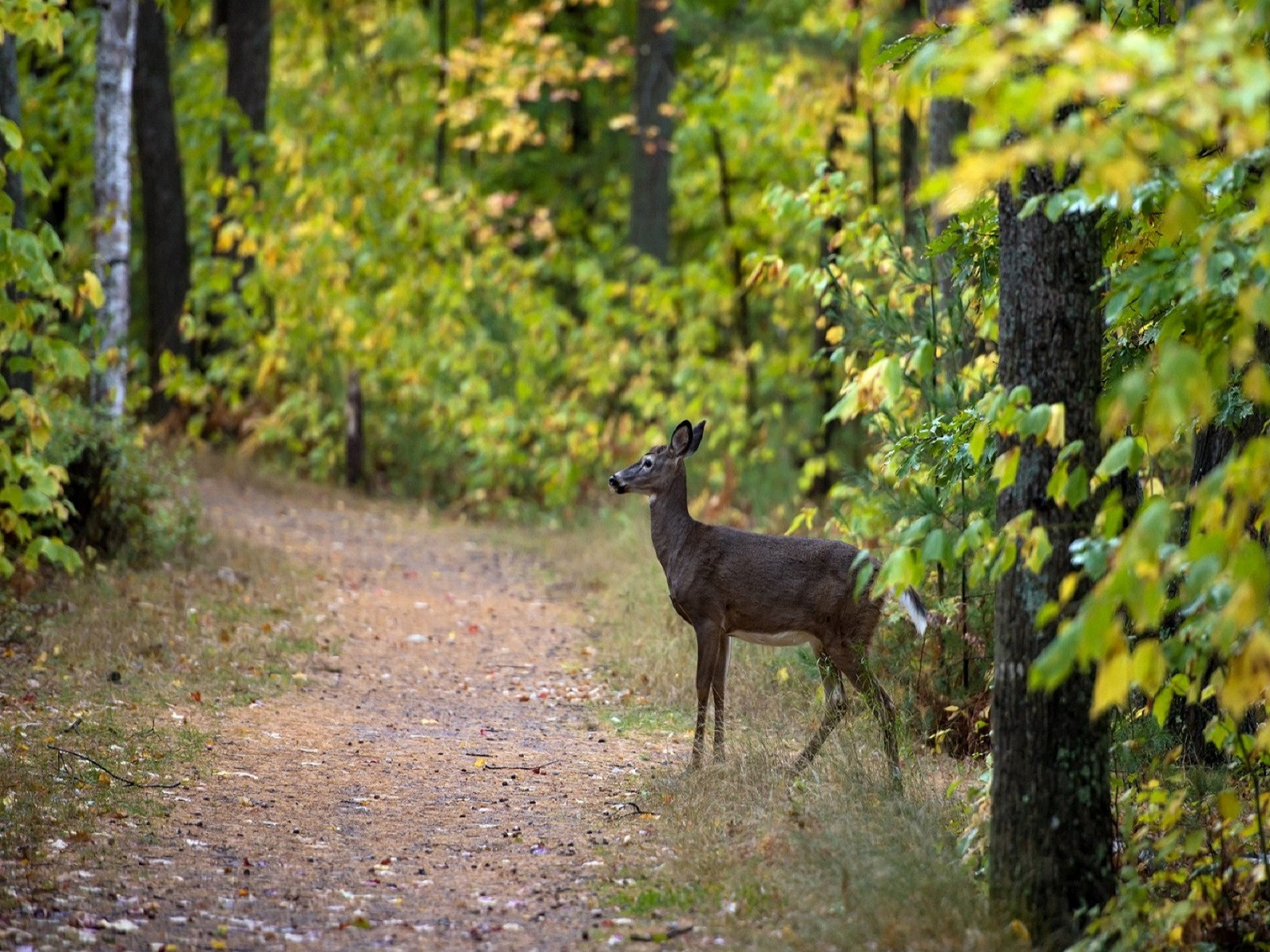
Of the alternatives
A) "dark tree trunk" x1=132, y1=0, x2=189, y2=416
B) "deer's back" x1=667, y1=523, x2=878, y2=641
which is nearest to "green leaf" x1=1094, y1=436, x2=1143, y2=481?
"deer's back" x1=667, y1=523, x2=878, y2=641

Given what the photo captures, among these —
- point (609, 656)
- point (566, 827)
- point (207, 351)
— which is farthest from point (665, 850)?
point (207, 351)

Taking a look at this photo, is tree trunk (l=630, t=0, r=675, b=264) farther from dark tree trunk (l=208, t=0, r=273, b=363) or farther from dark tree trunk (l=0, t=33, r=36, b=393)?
dark tree trunk (l=0, t=33, r=36, b=393)

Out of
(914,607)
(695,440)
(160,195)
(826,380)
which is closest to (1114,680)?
(914,607)

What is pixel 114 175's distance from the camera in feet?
41.8

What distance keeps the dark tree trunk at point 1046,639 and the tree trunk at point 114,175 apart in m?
9.52

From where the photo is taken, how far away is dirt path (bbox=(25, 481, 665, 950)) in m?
5.38

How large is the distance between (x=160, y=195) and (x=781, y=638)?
44.2ft

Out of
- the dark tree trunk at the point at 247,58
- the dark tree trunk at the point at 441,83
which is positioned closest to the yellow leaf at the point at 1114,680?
the dark tree trunk at the point at 247,58

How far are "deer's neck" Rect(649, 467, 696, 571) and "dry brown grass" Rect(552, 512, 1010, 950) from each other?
110 centimetres

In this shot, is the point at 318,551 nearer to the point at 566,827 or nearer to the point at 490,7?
the point at 566,827

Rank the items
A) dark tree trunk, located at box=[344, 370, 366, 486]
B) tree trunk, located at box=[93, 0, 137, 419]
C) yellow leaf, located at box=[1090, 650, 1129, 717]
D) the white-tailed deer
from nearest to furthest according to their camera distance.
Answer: yellow leaf, located at box=[1090, 650, 1129, 717] → the white-tailed deer → tree trunk, located at box=[93, 0, 137, 419] → dark tree trunk, located at box=[344, 370, 366, 486]

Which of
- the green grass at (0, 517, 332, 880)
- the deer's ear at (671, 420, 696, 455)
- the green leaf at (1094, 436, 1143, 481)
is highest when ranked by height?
the green leaf at (1094, 436, 1143, 481)

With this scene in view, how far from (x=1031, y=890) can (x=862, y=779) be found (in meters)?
1.50

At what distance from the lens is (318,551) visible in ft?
46.4
